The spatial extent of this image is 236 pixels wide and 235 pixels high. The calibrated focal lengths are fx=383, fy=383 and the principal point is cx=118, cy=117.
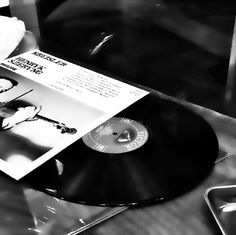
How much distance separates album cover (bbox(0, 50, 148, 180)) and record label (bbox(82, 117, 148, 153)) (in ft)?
0.05

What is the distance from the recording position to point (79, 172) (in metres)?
0.49

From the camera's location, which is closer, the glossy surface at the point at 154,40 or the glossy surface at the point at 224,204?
the glossy surface at the point at 224,204

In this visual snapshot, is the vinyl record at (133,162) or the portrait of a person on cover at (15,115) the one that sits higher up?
the portrait of a person on cover at (15,115)

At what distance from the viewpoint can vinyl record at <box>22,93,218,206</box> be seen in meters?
0.46

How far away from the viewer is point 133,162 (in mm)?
507

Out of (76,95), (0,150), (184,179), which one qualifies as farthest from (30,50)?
(184,179)

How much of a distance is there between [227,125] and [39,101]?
312 millimetres

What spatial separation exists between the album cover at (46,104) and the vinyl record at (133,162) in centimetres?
2

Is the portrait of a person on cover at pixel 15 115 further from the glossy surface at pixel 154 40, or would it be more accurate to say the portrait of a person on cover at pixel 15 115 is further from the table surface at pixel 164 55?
the glossy surface at pixel 154 40

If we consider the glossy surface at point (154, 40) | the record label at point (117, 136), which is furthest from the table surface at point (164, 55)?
the record label at point (117, 136)

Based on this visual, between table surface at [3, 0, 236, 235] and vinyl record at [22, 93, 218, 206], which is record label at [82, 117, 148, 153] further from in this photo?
table surface at [3, 0, 236, 235]

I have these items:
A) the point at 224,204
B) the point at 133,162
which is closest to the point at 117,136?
the point at 133,162

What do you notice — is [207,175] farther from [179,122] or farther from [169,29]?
[169,29]

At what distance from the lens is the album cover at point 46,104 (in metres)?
0.53
